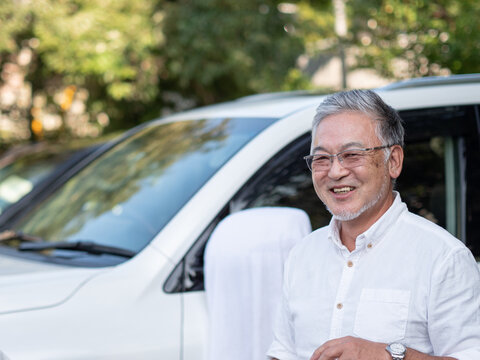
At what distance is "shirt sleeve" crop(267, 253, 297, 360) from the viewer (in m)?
2.27

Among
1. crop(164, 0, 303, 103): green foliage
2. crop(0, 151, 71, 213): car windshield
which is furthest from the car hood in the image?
crop(164, 0, 303, 103): green foliage

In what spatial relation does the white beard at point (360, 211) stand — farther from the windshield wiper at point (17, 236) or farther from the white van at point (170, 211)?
the windshield wiper at point (17, 236)

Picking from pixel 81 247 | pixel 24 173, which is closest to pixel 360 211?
pixel 81 247

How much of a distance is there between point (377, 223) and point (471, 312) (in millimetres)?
356

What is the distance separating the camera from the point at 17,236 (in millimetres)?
3779

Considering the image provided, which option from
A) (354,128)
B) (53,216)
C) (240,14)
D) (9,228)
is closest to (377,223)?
(354,128)

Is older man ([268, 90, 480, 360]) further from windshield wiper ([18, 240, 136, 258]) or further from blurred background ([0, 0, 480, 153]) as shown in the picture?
blurred background ([0, 0, 480, 153])

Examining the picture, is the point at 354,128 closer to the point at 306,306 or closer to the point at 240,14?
the point at 306,306

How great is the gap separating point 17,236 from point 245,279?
154 cm

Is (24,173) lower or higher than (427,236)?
higher

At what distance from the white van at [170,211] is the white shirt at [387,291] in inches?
24.4

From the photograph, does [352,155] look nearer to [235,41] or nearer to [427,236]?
[427,236]

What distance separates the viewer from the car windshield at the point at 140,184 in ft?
10.5

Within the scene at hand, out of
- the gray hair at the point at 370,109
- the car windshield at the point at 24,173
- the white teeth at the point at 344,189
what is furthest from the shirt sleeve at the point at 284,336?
the car windshield at the point at 24,173
